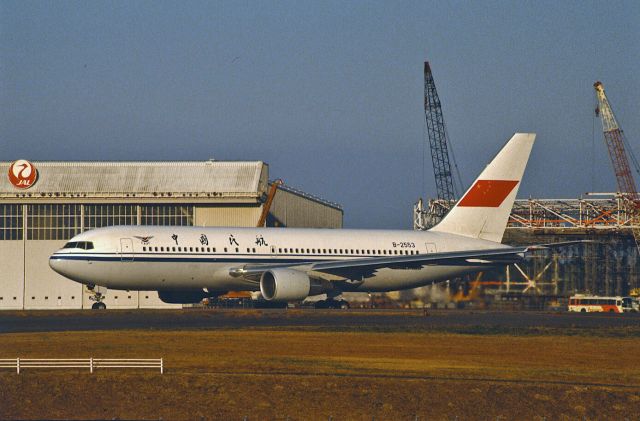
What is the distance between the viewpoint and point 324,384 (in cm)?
3059

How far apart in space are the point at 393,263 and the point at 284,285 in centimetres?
773

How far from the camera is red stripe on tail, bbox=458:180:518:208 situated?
71438 mm

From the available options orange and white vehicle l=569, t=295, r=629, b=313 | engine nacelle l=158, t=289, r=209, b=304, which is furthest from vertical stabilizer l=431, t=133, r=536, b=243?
engine nacelle l=158, t=289, r=209, b=304

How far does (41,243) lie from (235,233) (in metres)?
31.3

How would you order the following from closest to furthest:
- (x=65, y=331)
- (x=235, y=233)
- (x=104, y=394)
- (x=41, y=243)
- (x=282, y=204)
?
1. (x=104, y=394)
2. (x=65, y=331)
3. (x=235, y=233)
4. (x=41, y=243)
5. (x=282, y=204)

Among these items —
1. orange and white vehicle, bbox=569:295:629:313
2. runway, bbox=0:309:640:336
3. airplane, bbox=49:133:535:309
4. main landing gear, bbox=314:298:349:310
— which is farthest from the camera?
orange and white vehicle, bbox=569:295:629:313

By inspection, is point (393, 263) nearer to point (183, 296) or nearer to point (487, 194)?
point (487, 194)

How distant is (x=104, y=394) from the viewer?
1137 inches

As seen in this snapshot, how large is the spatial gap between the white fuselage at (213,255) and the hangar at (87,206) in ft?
72.8

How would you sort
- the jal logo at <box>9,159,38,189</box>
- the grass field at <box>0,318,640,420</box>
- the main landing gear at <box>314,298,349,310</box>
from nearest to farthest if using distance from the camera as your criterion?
the grass field at <box>0,318,640,420</box> → the main landing gear at <box>314,298,349,310</box> → the jal logo at <box>9,159,38,189</box>

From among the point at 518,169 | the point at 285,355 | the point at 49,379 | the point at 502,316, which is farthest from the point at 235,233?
the point at 49,379

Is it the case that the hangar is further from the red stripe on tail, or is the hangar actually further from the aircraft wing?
the aircraft wing

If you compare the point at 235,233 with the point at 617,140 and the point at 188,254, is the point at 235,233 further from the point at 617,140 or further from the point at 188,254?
the point at 617,140

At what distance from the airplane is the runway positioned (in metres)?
2.15
